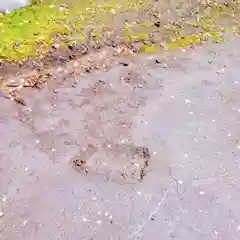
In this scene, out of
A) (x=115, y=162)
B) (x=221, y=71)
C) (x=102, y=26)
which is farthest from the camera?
(x=102, y=26)

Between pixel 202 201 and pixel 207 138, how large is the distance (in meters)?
0.86

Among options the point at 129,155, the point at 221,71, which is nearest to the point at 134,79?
the point at 221,71

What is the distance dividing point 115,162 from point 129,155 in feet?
0.58

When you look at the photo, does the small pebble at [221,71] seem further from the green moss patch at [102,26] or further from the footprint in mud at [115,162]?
the footprint in mud at [115,162]

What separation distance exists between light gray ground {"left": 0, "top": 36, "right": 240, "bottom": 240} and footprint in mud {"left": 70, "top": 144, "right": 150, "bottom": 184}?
0.4 inches

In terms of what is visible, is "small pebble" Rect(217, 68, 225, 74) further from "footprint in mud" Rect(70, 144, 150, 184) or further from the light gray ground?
"footprint in mud" Rect(70, 144, 150, 184)

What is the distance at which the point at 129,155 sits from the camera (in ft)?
14.8

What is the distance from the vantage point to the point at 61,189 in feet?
13.6

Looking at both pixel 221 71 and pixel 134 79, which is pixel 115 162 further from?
pixel 221 71

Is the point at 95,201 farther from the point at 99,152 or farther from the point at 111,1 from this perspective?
the point at 111,1

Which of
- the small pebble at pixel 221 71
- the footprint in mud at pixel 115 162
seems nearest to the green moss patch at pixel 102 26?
the small pebble at pixel 221 71

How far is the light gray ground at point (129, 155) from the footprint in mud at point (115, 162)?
0.01 metres

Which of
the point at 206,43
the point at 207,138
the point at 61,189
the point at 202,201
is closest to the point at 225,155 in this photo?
the point at 207,138

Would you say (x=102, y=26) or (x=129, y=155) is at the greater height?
(x=102, y=26)
